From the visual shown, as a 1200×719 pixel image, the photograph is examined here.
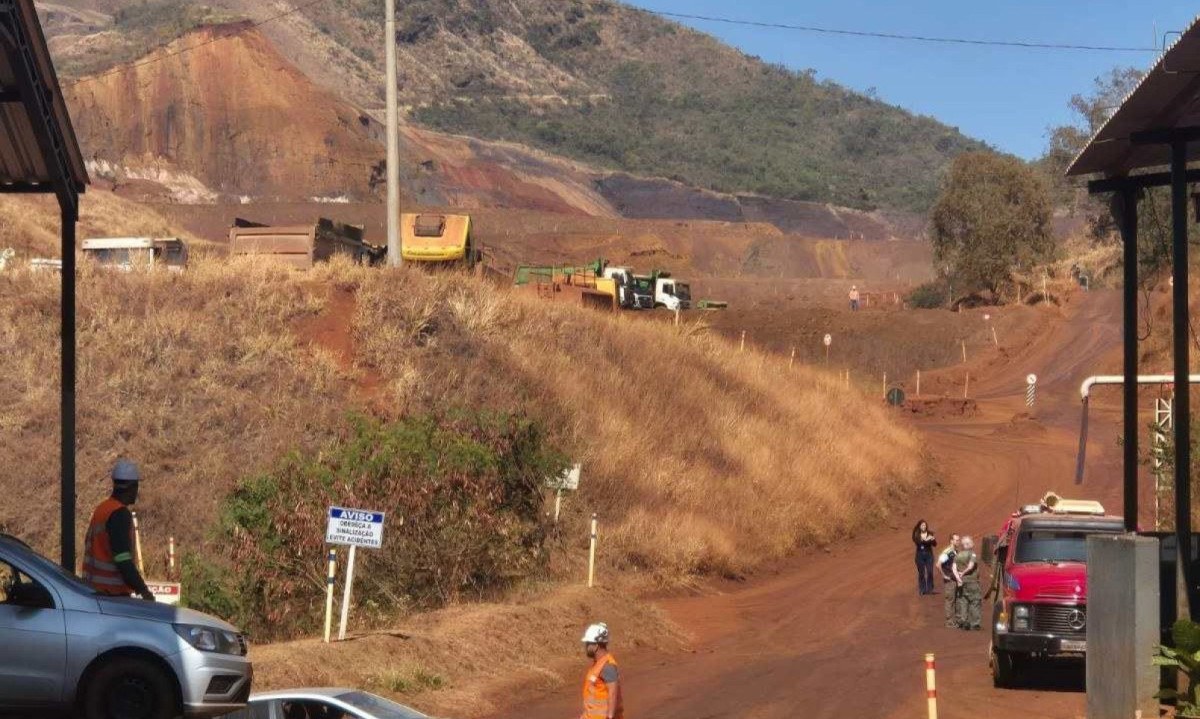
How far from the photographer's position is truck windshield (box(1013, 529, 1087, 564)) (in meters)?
19.3

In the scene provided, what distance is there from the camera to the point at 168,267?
3659cm

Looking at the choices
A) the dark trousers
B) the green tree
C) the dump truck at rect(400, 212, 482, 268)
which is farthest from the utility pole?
the green tree

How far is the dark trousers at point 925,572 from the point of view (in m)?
30.1

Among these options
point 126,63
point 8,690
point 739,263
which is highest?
point 126,63

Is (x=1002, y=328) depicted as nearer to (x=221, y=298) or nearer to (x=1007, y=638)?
(x=221, y=298)

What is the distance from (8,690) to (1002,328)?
6787cm

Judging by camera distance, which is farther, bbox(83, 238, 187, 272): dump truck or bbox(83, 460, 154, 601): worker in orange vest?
bbox(83, 238, 187, 272): dump truck

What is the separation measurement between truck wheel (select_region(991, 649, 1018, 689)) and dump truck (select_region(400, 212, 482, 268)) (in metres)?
30.2

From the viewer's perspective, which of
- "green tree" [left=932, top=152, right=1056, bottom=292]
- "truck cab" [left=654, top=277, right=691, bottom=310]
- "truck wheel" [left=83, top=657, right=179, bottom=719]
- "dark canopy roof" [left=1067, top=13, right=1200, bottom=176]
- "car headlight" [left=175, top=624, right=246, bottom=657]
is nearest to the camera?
"truck wheel" [left=83, top=657, right=179, bottom=719]

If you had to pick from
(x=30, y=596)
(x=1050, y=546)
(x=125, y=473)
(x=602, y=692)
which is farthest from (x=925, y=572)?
(x=30, y=596)

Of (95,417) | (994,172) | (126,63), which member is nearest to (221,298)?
(95,417)

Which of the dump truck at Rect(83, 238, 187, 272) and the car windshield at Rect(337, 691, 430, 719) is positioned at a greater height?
the dump truck at Rect(83, 238, 187, 272)

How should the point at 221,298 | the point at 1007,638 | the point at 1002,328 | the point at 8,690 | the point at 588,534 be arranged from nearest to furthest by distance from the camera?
1. the point at 8,690
2. the point at 1007,638
3. the point at 588,534
4. the point at 221,298
5. the point at 1002,328

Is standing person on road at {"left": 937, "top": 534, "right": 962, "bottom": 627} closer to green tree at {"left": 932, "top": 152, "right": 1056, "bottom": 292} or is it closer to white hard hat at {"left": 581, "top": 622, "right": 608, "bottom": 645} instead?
white hard hat at {"left": 581, "top": 622, "right": 608, "bottom": 645}
